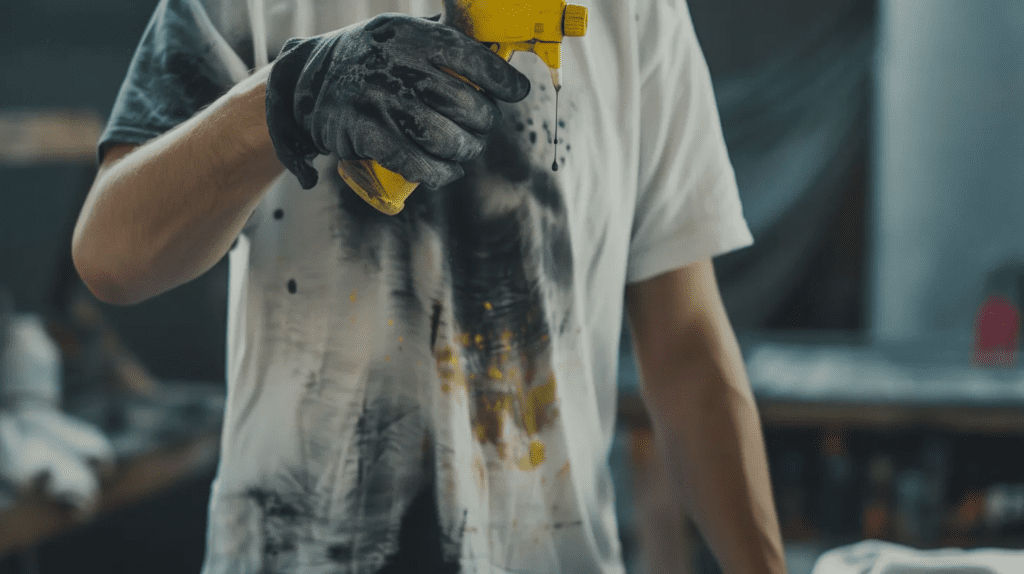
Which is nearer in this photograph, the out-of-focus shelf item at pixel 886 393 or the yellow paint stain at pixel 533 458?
the yellow paint stain at pixel 533 458

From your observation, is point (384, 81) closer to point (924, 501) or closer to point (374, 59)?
point (374, 59)

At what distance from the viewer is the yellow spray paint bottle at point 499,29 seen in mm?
621

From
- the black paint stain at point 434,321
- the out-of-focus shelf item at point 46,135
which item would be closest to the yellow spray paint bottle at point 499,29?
the black paint stain at point 434,321

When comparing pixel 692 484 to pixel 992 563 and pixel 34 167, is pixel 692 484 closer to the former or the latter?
pixel 992 563

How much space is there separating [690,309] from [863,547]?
30cm

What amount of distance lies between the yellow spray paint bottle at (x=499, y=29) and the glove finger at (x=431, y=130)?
0.04 m

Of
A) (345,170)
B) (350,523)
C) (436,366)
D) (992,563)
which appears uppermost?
(345,170)

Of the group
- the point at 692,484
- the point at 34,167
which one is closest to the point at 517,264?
the point at 692,484

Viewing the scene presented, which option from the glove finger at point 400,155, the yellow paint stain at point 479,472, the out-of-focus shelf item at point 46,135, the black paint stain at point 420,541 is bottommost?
the black paint stain at point 420,541

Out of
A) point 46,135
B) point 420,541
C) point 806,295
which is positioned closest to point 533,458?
point 420,541

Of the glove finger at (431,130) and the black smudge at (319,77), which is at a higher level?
the black smudge at (319,77)

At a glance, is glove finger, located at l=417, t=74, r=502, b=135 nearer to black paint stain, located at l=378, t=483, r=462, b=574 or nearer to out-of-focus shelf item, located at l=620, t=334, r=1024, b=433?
black paint stain, located at l=378, t=483, r=462, b=574

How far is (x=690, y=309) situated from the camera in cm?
98

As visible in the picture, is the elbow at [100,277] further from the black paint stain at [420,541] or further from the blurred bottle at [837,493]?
the blurred bottle at [837,493]
